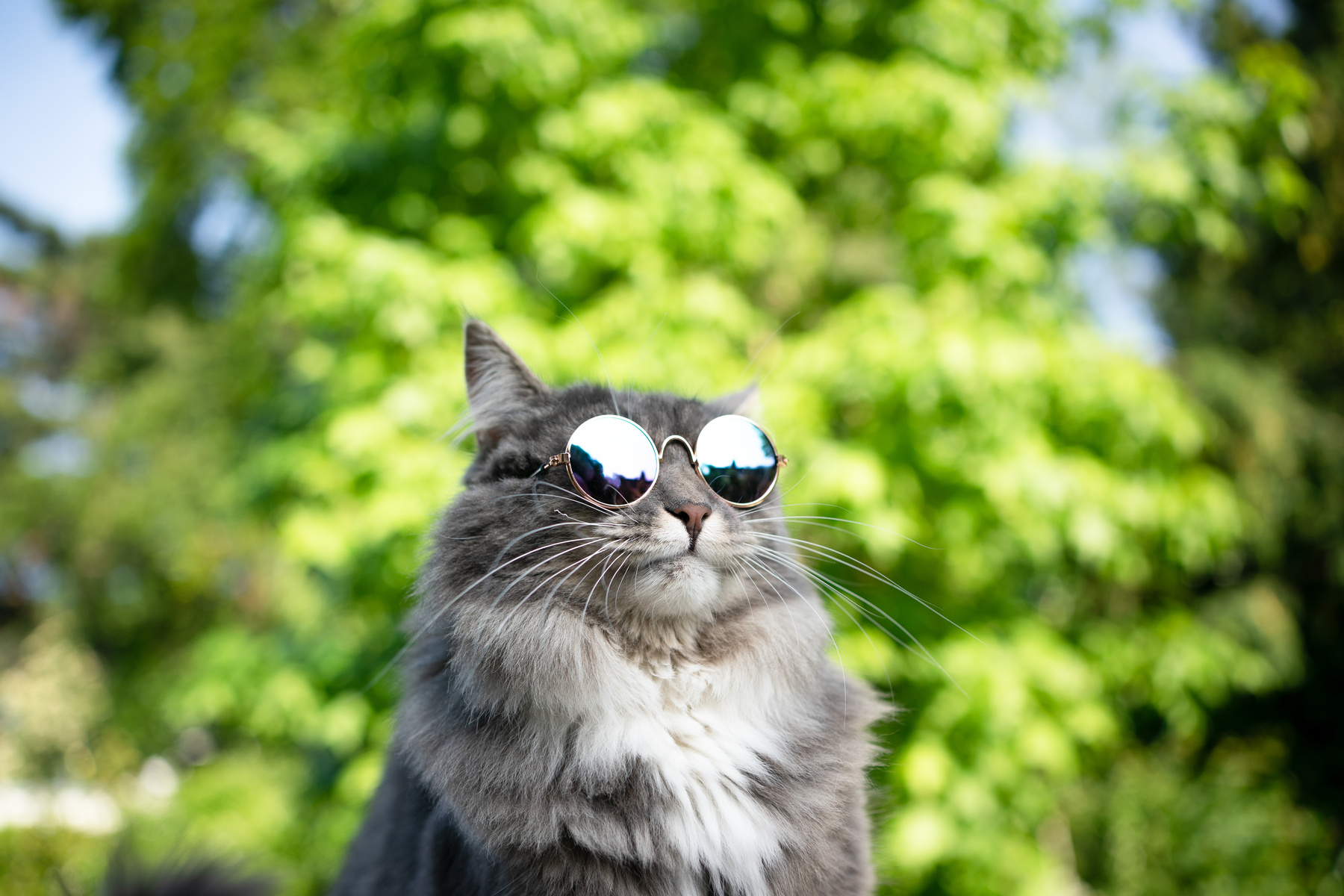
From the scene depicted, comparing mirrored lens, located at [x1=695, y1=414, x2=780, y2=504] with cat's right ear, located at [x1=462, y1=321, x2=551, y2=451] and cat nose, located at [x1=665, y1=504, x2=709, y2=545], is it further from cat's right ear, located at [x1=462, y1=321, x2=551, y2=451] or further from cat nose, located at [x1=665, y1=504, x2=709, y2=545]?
cat's right ear, located at [x1=462, y1=321, x2=551, y2=451]

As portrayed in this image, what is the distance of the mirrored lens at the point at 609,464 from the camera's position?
1.65 metres

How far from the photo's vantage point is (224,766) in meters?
10.9

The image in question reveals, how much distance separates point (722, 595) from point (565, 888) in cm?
63

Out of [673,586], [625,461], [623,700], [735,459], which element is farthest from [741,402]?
[623,700]

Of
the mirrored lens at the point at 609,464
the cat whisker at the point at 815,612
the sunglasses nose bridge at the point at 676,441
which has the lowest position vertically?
the cat whisker at the point at 815,612

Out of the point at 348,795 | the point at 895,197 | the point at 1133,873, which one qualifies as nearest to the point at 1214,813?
the point at 1133,873

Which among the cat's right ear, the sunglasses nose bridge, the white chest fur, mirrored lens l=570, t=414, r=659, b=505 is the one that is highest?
the cat's right ear

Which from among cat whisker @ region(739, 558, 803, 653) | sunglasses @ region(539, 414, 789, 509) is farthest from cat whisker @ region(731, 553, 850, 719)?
sunglasses @ region(539, 414, 789, 509)

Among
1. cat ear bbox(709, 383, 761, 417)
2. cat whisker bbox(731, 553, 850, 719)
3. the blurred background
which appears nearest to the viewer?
cat whisker bbox(731, 553, 850, 719)

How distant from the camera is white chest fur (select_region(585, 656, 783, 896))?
1526 mm

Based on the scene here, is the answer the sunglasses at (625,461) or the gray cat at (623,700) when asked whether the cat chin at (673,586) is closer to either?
the gray cat at (623,700)

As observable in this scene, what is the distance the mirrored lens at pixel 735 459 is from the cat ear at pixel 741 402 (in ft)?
0.81

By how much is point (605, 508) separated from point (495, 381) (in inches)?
19.9

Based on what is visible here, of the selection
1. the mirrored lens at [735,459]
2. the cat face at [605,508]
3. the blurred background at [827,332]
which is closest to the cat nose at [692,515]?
the cat face at [605,508]
